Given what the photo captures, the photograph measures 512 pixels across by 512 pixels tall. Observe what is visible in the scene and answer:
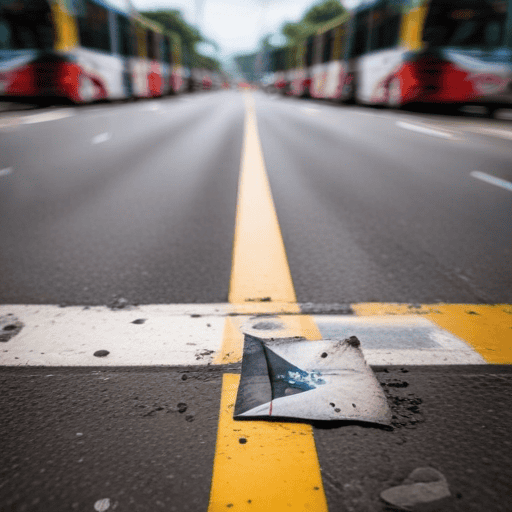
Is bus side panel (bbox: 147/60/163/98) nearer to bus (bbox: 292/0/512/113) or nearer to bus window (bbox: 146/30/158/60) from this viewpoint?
bus window (bbox: 146/30/158/60)

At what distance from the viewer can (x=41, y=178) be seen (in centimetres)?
464

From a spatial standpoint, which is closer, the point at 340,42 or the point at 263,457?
the point at 263,457

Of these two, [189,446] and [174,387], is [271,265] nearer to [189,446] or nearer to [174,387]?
[174,387]

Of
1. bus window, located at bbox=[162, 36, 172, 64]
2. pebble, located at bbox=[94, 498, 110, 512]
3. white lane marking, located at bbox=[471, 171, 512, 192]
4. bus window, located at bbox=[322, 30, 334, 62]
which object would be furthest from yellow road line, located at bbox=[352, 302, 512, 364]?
bus window, located at bbox=[162, 36, 172, 64]

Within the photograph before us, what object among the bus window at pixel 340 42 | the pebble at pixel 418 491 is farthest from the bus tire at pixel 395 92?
the pebble at pixel 418 491

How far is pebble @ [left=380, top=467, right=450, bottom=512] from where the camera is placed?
0.89 meters

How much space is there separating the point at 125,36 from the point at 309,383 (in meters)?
19.5

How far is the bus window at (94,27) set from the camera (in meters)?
13.5

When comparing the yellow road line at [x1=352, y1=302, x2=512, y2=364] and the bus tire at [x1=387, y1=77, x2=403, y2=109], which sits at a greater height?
the bus tire at [x1=387, y1=77, x2=403, y2=109]

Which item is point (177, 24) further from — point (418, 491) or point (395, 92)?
point (418, 491)

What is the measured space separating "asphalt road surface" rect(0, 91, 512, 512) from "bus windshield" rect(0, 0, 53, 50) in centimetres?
947

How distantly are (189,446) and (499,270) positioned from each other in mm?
1836

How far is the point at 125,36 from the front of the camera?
58.2ft

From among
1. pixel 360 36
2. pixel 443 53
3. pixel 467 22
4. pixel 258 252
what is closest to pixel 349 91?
pixel 360 36
